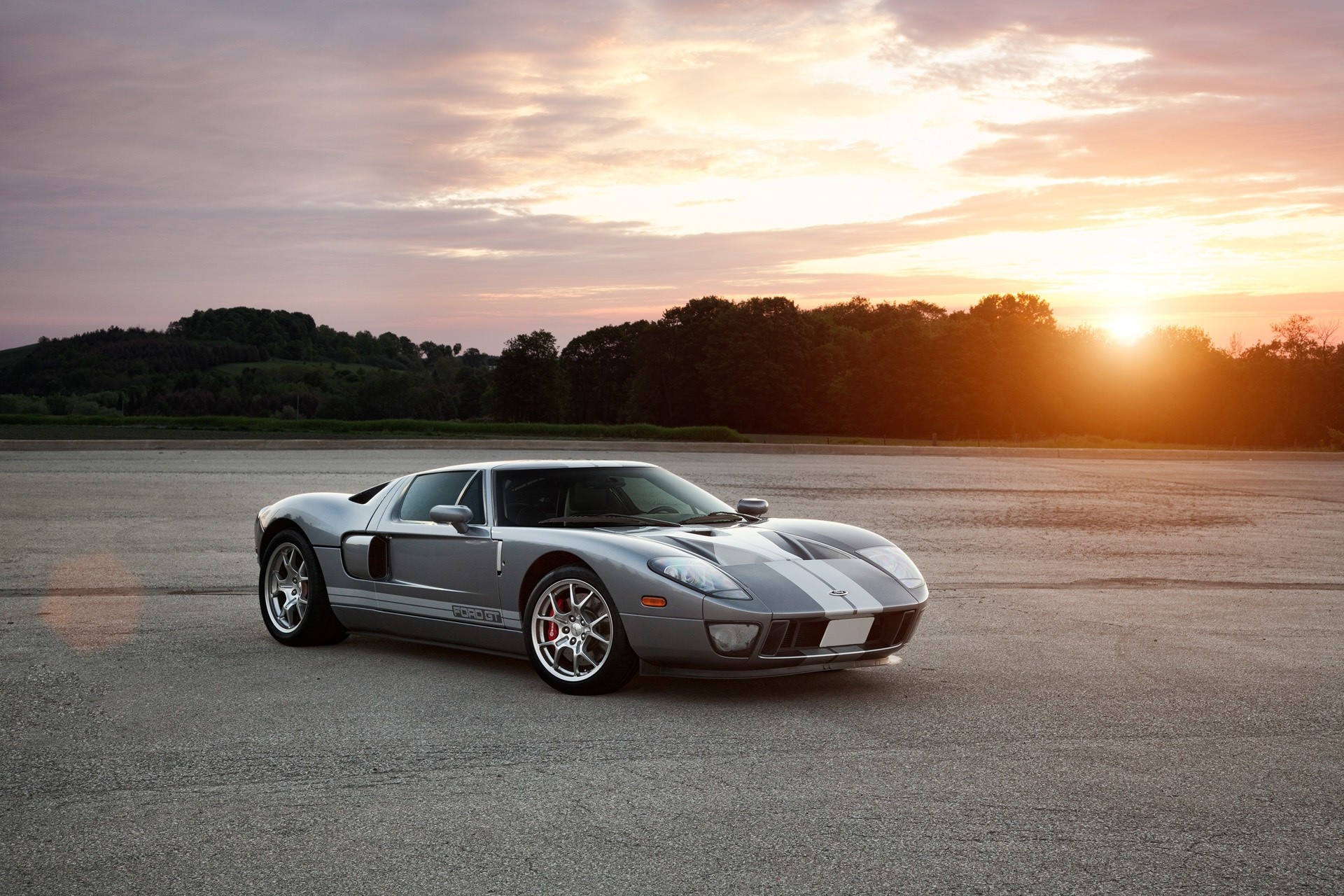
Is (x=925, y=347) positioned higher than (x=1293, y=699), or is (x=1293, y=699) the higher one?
(x=925, y=347)

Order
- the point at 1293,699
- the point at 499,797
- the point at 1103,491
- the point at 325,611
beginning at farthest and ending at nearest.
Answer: the point at 1103,491 < the point at 325,611 < the point at 1293,699 < the point at 499,797

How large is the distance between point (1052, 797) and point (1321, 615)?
6.24 metres

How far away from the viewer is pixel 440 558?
24.2 feet

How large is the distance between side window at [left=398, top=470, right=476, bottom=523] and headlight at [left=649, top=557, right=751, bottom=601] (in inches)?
71.5

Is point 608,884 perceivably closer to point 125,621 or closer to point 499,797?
point 499,797

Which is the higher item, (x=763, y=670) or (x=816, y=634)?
(x=816, y=634)

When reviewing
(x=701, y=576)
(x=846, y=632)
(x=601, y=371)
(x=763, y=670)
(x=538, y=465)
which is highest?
(x=601, y=371)

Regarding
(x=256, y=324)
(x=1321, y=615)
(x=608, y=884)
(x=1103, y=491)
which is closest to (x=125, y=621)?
(x=608, y=884)

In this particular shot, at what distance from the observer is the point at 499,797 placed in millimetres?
4570

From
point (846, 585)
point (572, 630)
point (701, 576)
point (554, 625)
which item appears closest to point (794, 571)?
point (846, 585)

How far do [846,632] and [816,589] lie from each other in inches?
10.8

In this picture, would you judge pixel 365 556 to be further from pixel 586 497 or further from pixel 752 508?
pixel 752 508

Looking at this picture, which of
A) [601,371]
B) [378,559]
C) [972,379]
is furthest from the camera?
[601,371]

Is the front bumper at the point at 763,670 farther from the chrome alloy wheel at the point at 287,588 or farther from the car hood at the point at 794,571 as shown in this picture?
the chrome alloy wheel at the point at 287,588
